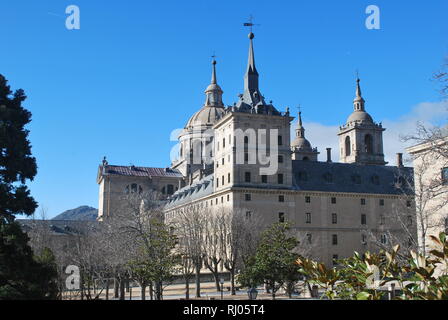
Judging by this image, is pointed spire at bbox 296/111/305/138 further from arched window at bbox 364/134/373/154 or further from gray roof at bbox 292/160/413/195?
gray roof at bbox 292/160/413/195

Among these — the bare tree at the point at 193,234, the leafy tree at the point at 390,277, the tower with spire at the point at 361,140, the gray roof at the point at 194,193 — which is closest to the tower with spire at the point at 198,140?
the gray roof at the point at 194,193

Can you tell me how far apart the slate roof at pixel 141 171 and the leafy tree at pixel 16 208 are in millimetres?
79360

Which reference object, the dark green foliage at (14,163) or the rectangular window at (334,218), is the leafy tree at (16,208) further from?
the rectangular window at (334,218)

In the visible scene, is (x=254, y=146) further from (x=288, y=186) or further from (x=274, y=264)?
(x=274, y=264)

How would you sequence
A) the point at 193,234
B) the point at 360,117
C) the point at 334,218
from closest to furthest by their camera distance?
the point at 193,234
the point at 334,218
the point at 360,117

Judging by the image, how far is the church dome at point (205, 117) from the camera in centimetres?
11425

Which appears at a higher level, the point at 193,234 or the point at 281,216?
the point at 281,216

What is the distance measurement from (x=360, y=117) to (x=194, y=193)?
39.6 meters

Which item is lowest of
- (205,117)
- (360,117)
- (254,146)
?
(254,146)

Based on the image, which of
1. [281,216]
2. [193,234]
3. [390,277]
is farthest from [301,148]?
[390,277]

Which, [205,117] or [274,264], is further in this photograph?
[205,117]

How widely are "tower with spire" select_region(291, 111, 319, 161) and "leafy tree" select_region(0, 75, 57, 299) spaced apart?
7898 cm

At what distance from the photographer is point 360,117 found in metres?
105
